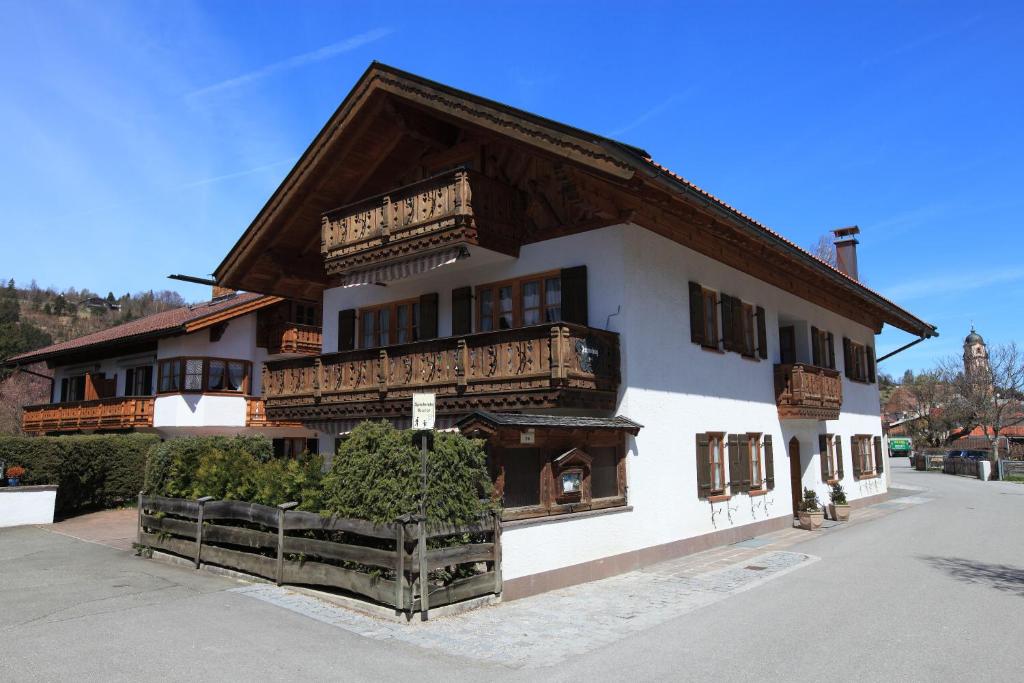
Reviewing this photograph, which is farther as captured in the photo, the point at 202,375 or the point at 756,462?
the point at 202,375

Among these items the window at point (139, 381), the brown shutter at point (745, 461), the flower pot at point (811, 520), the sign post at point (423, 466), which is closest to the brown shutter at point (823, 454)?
the flower pot at point (811, 520)

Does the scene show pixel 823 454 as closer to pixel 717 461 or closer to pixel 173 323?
pixel 717 461

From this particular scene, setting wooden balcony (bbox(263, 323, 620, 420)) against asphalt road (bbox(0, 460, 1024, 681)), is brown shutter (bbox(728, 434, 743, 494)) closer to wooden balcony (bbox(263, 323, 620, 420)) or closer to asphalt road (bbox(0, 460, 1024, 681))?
asphalt road (bbox(0, 460, 1024, 681))

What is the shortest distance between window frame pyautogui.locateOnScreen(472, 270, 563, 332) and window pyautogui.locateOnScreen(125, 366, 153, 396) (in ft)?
66.5

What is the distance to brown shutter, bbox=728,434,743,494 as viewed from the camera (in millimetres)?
16984

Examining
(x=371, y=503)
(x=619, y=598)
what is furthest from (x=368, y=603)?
(x=619, y=598)

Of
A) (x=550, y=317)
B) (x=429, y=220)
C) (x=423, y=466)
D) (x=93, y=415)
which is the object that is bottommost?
(x=423, y=466)

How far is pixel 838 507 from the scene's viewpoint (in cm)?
2092

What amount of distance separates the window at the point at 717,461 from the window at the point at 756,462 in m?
1.52

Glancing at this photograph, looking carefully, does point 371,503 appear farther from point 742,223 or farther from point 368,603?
point 742,223

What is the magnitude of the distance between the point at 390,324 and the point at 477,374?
5.30 metres

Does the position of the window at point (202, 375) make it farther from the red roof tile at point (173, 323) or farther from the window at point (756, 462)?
the window at point (756, 462)

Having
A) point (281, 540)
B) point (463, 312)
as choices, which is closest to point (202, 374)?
point (463, 312)

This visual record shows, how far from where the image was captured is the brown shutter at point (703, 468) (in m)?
15.7
